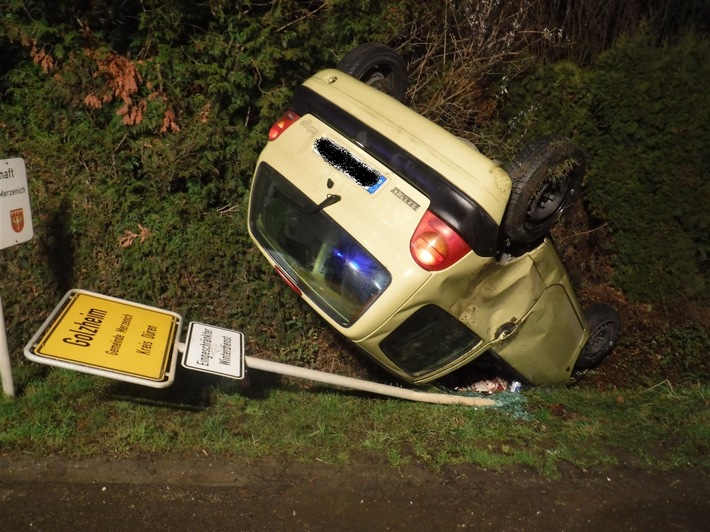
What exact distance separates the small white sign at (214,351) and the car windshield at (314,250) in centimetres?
64

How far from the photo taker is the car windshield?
4.55 metres

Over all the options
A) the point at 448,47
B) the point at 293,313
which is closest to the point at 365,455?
the point at 293,313

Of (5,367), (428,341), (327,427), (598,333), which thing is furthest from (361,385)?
(598,333)

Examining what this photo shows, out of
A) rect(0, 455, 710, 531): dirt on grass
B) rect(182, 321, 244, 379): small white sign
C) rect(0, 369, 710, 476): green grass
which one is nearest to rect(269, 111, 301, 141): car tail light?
rect(182, 321, 244, 379): small white sign

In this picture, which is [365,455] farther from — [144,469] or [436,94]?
[436,94]

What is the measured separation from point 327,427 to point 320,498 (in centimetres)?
82

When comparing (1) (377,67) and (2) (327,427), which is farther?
(1) (377,67)

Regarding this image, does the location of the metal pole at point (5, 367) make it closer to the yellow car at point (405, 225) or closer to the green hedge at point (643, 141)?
the yellow car at point (405, 225)

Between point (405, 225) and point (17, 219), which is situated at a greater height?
point (405, 225)

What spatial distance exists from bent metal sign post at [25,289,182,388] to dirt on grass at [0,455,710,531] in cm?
58

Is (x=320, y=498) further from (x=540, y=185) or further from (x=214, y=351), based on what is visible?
(x=540, y=185)

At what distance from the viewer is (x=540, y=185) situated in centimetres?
466

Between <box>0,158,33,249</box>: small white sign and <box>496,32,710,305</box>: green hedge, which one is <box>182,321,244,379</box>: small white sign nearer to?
<box>0,158,33,249</box>: small white sign

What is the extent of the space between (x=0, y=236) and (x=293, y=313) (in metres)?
2.73
